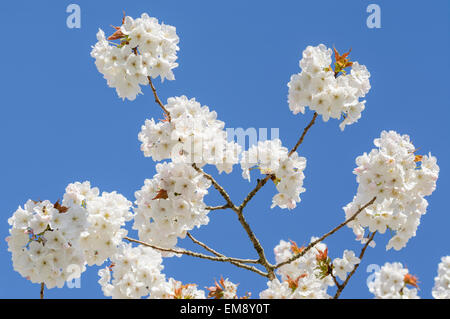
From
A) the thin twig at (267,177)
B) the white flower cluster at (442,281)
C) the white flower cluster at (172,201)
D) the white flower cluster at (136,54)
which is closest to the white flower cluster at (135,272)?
the white flower cluster at (172,201)

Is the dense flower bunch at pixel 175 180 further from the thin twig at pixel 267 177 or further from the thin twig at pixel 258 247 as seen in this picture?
the thin twig at pixel 258 247

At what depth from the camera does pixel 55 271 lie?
4875 mm

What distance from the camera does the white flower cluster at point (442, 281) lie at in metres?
5.76

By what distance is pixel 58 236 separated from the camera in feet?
15.8

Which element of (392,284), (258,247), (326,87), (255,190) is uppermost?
(326,87)

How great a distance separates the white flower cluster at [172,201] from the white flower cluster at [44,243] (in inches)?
29.0

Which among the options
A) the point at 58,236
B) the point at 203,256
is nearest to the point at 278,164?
the point at 203,256

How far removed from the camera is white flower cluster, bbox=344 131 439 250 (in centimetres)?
523

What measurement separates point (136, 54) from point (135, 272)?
2.11 meters

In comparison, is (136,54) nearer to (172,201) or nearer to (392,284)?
(172,201)

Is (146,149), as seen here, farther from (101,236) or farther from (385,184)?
(385,184)

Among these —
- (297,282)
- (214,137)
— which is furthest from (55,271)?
(297,282)

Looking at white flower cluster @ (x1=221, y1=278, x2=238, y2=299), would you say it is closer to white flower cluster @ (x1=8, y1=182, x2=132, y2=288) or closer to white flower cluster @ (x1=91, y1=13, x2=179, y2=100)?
white flower cluster @ (x1=8, y1=182, x2=132, y2=288)
